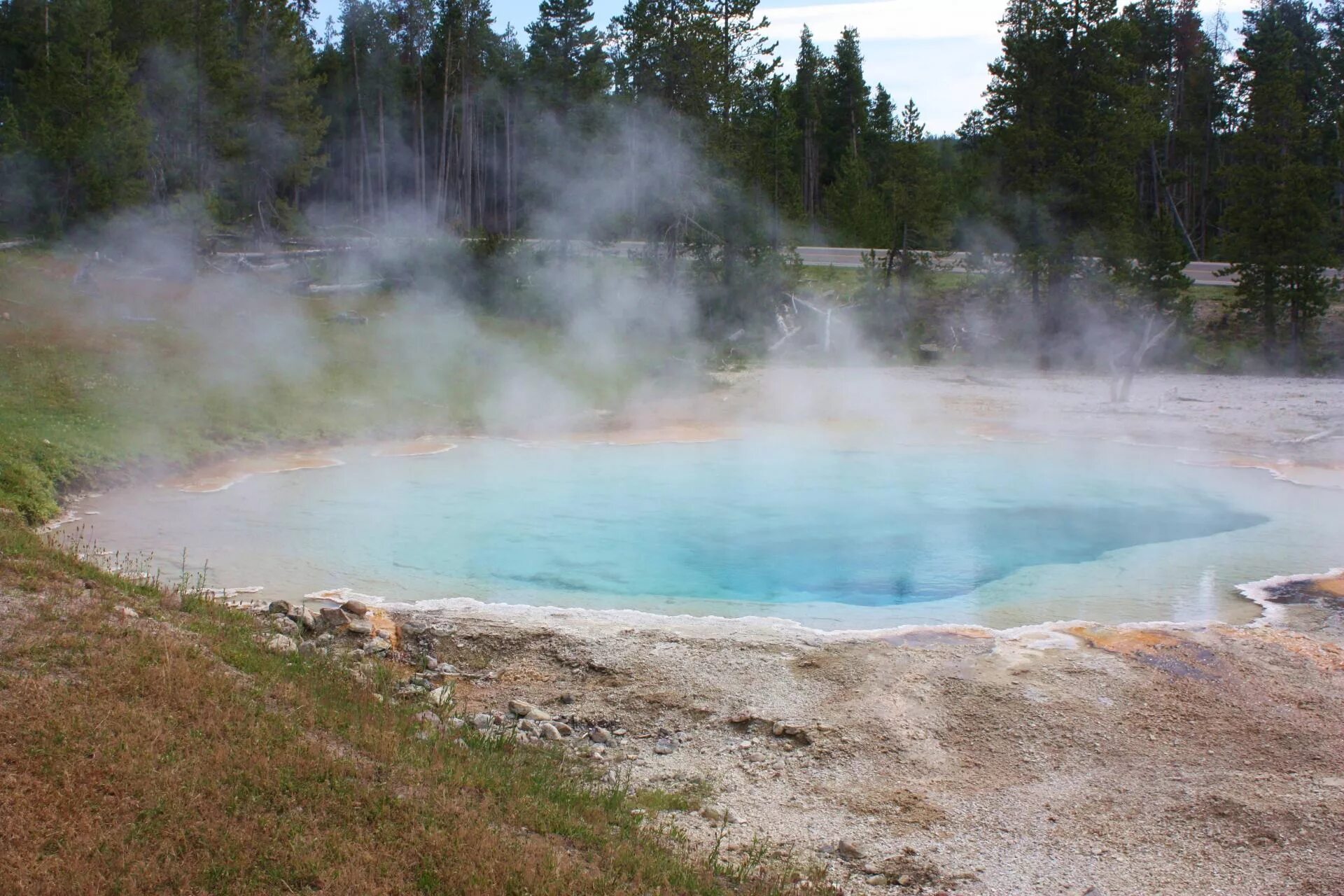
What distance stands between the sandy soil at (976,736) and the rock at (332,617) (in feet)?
1.72

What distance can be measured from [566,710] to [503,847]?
1.95 metres

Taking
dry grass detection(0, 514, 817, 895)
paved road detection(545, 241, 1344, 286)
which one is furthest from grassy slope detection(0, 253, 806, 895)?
paved road detection(545, 241, 1344, 286)

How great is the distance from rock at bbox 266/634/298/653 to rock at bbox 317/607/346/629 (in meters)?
0.53

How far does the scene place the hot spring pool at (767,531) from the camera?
28.9 ft

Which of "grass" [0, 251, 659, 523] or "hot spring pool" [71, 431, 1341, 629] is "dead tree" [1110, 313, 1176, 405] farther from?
"grass" [0, 251, 659, 523]

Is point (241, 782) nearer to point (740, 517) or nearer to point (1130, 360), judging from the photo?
point (740, 517)

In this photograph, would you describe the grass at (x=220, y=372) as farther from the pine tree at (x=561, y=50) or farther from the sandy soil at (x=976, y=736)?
the pine tree at (x=561, y=50)

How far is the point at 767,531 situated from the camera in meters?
11.3

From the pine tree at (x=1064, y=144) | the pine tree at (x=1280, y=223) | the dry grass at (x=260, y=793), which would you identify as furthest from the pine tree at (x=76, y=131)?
the pine tree at (x=1280, y=223)

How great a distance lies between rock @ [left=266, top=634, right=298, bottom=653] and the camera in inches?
238

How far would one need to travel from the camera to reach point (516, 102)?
3281cm

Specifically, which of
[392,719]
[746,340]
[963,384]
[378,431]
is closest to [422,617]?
[392,719]

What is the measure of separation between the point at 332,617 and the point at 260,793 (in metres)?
2.85

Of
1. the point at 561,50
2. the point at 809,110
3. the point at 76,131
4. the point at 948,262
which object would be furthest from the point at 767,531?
the point at 809,110
